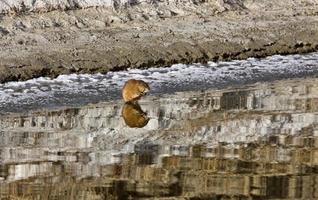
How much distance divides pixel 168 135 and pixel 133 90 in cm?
100

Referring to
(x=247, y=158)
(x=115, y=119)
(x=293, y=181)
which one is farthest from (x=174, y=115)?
(x=293, y=181)

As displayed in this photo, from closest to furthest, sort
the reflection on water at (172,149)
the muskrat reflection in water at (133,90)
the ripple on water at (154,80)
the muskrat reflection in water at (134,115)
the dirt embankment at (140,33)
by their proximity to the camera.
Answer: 1. the reflection on water at (172,149)
2. the muskrat reflection in water at (134,115)
3. the muskrat reflection in water at (133,90)
4. the ripple on water at (154,80)
5. the dirt embankment at (140,33)

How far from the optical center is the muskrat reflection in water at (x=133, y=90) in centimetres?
1014

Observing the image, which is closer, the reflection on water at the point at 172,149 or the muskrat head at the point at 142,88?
the reflection on water at the point at 172,149

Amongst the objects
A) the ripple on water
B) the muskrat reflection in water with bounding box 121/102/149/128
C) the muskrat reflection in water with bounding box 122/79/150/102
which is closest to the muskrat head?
the muskrat reflection in water with bounding box 122/79/150/102

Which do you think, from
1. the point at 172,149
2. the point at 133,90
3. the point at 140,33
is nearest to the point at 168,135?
the point at 172,149

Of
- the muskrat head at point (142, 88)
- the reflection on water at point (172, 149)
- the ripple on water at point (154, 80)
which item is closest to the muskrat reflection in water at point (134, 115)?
the reflection on water at point (172, 149)

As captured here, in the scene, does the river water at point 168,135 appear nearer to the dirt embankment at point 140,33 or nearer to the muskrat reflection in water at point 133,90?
the muskrat reflection in water at point 133,90

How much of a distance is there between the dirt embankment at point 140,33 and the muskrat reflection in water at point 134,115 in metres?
1.91

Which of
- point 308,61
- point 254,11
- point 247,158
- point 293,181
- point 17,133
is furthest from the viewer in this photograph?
point 254,11

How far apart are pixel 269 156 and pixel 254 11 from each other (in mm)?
5703

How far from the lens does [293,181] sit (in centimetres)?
798

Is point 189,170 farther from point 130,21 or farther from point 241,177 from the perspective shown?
point 130,21

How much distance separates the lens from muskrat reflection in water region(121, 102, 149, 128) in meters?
9.71
